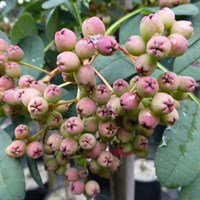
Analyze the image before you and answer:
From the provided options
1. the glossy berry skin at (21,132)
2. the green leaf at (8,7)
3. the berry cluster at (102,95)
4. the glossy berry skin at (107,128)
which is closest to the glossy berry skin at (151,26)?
the berry cluster at (102,95)

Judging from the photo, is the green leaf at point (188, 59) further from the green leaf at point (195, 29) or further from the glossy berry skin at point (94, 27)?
the glossy berry skin at point (94, 27)

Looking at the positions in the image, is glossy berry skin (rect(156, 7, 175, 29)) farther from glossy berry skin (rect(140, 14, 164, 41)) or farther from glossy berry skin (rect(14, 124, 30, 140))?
glossy berry skin (rect(14, 124, 30, 140))

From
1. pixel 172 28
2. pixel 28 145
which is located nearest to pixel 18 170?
pixel 28 145

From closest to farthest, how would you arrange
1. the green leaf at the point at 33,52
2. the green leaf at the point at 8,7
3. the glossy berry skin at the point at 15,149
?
the glossy berry skin at the point at 15,149, the green leaf at the point at 33,52, the green leaf at the point at 8,7

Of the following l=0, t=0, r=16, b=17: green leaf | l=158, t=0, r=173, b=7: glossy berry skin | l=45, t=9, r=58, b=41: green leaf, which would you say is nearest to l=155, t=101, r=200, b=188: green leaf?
l=158, t=0, r=173, b=7: glossy berry skin

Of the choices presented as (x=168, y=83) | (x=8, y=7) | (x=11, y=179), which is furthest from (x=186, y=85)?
(x=8, y=7)
